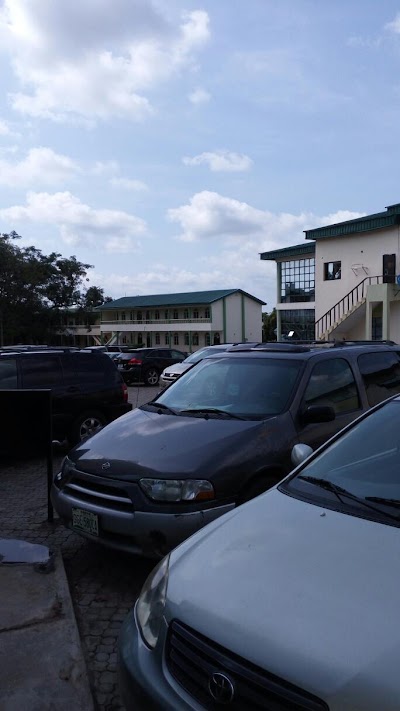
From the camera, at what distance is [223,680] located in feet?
6.14

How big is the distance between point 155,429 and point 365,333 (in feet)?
82.3

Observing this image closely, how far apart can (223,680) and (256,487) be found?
2436 mm

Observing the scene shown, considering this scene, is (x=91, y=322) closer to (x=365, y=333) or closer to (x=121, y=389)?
(x=365, y=333)

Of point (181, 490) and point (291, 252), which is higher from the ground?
point (291, 252)

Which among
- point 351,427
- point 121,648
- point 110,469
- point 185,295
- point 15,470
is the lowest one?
point 15,470

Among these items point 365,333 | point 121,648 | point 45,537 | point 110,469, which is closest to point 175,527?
point 110,469

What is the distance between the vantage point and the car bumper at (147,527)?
380 centimetres

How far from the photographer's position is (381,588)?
1989mm

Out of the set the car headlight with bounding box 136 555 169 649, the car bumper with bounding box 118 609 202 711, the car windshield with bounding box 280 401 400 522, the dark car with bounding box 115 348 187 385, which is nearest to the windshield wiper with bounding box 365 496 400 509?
the car windshield with bounding box 280 401 400 522

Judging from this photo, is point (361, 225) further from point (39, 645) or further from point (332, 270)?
point (39, 645)

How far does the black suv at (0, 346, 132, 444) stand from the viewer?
869 cm

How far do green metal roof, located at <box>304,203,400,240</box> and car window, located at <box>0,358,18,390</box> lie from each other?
870 inches

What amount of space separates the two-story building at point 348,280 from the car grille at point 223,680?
82.5ft

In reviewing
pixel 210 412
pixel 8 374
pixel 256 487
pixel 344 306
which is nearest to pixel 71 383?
pixel 8 374
